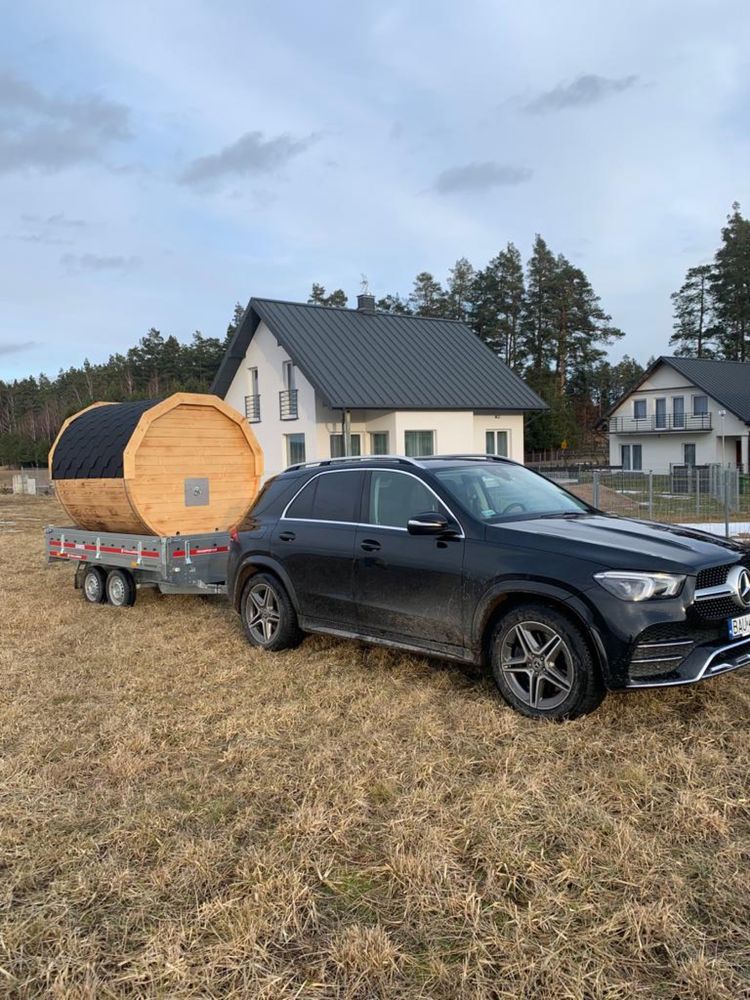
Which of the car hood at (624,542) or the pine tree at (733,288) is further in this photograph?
the pine tree at (733,288)

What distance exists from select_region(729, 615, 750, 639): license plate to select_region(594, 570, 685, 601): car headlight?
46cm

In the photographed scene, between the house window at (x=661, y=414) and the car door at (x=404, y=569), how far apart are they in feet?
155

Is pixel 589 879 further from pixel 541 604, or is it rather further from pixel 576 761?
pixel 541 604

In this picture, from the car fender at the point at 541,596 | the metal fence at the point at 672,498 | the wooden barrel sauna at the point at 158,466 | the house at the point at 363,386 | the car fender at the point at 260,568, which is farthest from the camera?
the house at the point at 363,386

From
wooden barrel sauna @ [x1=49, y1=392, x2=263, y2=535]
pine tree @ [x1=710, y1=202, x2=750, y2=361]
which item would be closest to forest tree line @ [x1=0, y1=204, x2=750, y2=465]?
pine tree @ [x1=710, y1=202, x2=750, y2=361]

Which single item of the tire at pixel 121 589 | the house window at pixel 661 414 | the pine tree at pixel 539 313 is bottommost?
the tire at pixel 121 589

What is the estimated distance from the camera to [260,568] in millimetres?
6809

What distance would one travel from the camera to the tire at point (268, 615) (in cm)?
648

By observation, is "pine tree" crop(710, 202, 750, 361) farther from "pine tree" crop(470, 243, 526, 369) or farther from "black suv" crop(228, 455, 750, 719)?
"black suv" crop(228, 455, 750, 719)

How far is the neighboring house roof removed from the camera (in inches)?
1796

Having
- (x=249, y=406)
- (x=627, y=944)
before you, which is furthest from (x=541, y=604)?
(x=249, y=406)

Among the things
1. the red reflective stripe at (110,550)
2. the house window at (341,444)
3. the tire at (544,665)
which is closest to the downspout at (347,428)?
the house window at (341,444)

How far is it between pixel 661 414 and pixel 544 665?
161 ft

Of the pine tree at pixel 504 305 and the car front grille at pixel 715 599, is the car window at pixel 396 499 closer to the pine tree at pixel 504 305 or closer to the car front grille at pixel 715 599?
the car front grille at pixel 715 599
